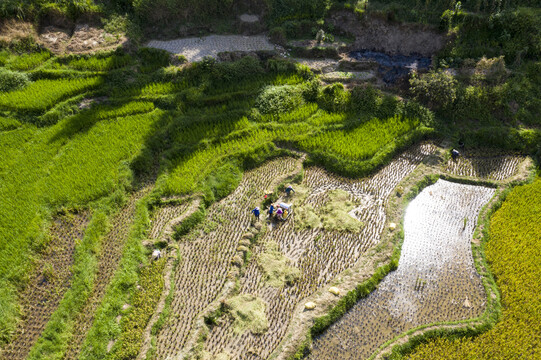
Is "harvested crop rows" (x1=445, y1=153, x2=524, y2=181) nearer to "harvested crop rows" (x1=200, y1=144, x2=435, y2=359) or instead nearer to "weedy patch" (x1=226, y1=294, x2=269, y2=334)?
"harvested crop rows" (x1=200, y1=144, x2=435, y2=359)

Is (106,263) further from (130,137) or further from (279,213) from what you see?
(279,213)

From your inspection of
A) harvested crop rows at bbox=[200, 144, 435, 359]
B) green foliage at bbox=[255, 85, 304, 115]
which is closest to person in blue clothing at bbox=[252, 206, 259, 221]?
harvested crop rows at bbox=[200, 144, 435, 359]

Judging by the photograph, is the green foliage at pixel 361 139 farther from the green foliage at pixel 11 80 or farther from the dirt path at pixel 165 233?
the green foliage at pixel 11 80

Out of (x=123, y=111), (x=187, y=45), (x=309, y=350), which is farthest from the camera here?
(x=187, y=45)

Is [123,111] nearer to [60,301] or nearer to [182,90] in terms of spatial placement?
[182,90]

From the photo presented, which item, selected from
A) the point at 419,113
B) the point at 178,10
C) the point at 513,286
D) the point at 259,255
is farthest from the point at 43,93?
the point at 513,286

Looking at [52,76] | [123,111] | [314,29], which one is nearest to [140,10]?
[52,76]
